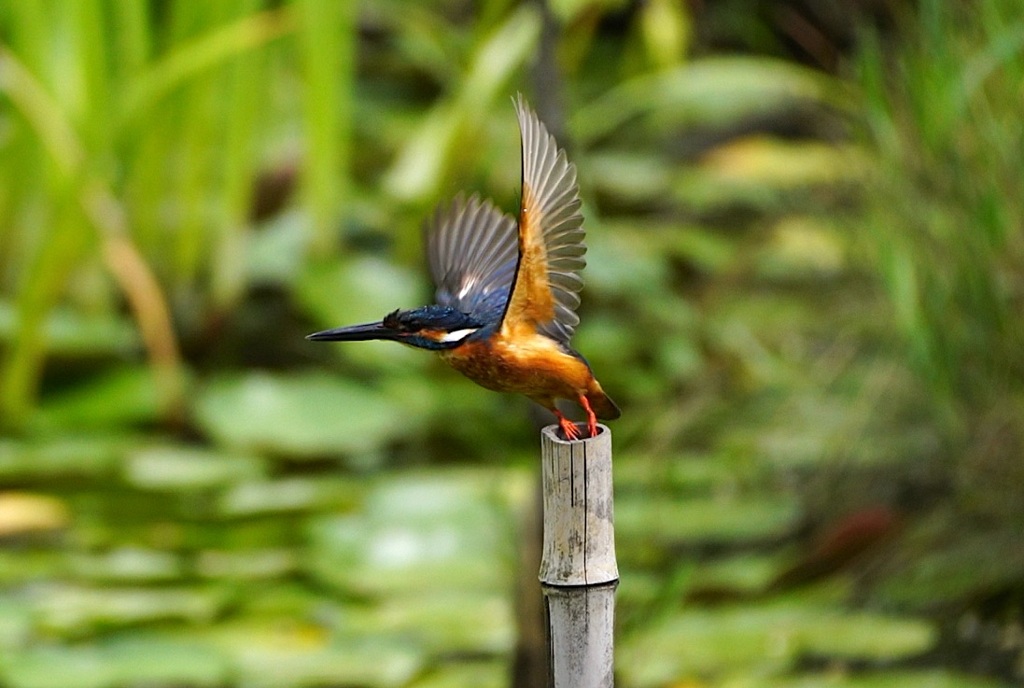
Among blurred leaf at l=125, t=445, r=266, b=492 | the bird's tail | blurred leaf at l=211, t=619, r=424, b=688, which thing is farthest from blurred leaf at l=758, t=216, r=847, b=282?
the bird's tail

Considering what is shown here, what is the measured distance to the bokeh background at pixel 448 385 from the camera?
8.39ft

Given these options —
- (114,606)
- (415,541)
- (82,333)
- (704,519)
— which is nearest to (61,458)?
(82,333)

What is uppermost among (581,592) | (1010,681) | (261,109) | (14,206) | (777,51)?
(777,51)

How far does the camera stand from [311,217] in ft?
12.1

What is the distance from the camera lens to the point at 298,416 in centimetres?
331

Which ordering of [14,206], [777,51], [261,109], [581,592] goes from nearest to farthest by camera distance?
[581,592], [14,206], [261,109], [777,51]

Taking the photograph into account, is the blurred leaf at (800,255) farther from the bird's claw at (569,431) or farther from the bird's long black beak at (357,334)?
the bird's long black beak at (357,334)

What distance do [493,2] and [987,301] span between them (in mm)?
1555

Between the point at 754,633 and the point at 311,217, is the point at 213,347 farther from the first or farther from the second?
the point at 754,633

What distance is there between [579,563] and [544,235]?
12.1 inches

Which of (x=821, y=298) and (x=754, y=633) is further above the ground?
(x=821, y=298)

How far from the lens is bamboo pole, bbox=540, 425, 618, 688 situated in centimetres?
136

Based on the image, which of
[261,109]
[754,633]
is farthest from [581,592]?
[261,109]

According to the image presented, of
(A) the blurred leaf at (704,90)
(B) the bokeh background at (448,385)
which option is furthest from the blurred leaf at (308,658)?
(A) the blurred leaf at (704,90)
